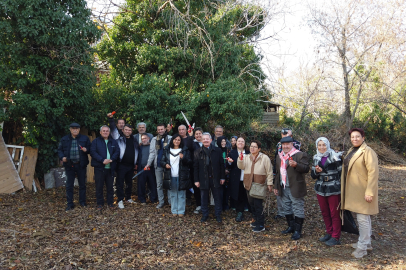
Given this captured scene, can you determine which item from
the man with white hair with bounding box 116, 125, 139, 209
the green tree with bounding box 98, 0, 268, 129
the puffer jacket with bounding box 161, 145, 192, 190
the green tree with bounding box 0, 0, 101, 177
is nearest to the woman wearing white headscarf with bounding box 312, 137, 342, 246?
the puffer jacket with bounding box 161, 145, 192, 190

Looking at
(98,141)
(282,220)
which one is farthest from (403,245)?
(98,141)

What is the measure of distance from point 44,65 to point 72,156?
2.41 meters

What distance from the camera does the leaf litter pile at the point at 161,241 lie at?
3.99m

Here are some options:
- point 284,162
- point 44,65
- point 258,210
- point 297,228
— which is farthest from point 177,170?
point 44,65

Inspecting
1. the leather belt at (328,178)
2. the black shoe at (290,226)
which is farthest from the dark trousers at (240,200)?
the leather belt at (328,178)

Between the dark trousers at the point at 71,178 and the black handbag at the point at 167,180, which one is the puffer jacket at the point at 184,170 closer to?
the black handbag at the point at 167,180

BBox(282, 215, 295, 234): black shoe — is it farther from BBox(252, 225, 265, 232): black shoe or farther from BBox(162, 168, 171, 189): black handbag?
BBox(162, 168, 171, 189): black handbag

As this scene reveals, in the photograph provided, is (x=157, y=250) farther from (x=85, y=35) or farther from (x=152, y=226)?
(x=85, y=35)

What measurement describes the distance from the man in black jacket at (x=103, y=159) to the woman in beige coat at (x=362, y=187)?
15.0 feet

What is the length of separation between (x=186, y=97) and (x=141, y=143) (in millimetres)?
2412

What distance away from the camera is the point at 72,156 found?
6.09 m

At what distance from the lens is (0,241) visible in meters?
4.43

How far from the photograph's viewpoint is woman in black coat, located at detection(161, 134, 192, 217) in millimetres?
5902

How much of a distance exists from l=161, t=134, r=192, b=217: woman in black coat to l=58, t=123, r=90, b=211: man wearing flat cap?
1.76 metres
